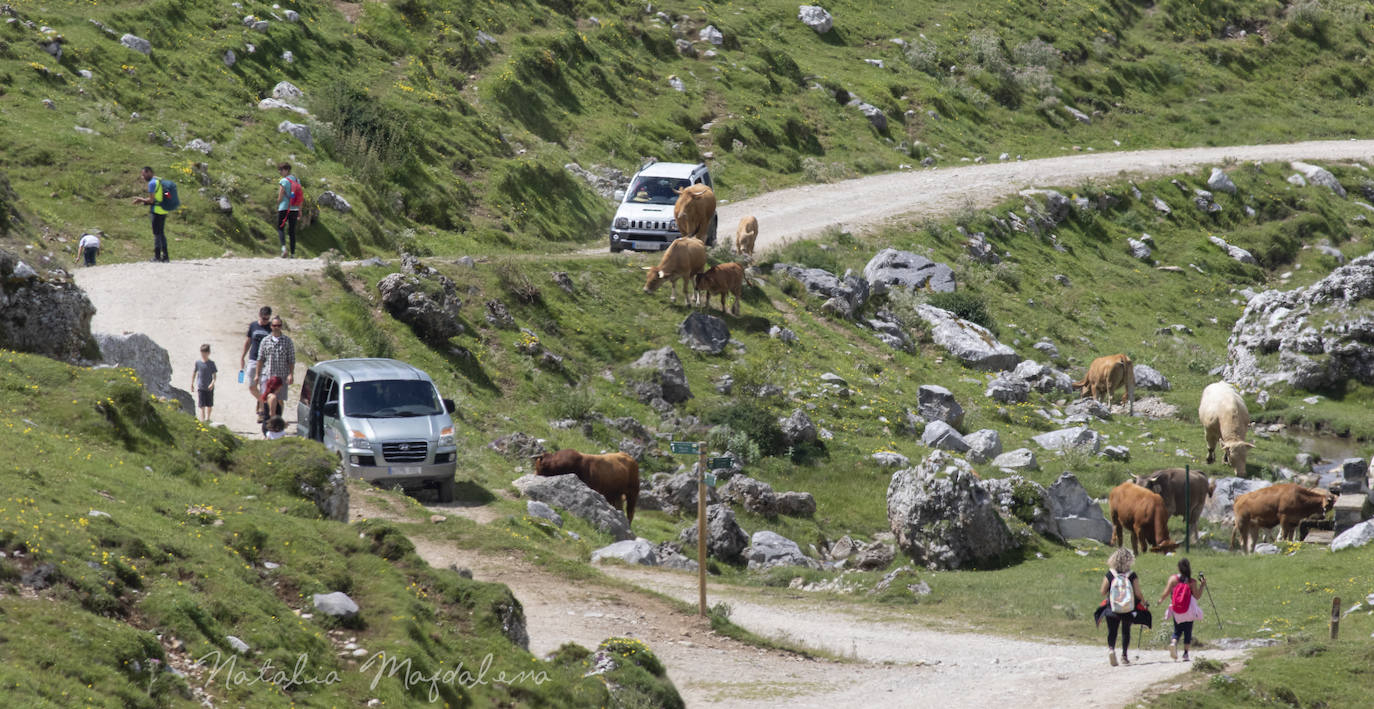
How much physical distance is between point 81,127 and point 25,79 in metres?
2.55

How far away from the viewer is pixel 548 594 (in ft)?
67.2

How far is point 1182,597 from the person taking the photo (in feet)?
Result: 61.4

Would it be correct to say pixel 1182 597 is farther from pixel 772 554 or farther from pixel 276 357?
pixel 276 357

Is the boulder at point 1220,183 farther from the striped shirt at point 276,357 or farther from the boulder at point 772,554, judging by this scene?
the striped shirt at point 276,357

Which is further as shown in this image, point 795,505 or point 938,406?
point 938,406

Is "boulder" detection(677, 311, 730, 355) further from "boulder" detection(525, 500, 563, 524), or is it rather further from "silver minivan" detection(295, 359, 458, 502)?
"silver minivan" detection(295, 359, 458, 502)

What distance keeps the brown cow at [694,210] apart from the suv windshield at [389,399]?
17.6 m

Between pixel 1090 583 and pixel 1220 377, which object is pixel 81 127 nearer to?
pixel 1090 583

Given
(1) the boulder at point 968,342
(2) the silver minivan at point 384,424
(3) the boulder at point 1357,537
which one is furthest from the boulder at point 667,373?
(3) the boulder at point 1357,537

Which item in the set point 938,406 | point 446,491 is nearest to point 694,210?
point 938,406

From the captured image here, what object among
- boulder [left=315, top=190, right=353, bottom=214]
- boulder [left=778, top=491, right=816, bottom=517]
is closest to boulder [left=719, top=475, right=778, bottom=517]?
boulder [left=778, top=491, right=816, bottom=517]

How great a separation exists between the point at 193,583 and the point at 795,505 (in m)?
19.3

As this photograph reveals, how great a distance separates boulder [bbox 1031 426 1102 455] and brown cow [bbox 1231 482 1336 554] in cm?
796

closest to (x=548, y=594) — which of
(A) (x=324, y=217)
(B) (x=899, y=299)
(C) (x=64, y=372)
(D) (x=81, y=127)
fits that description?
(C) (x=64, y=372)
